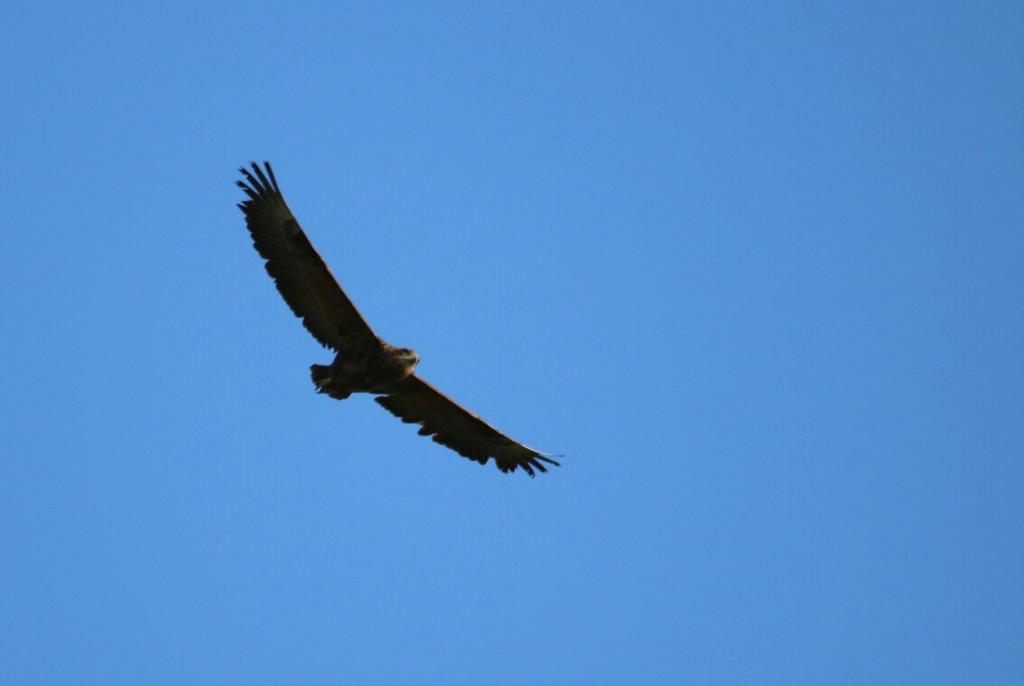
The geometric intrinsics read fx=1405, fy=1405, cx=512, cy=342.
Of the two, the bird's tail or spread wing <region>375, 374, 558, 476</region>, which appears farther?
spread wing <region>375, 374, 558, 476</region>

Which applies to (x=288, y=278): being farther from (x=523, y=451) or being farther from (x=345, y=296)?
(x=523, y=451)

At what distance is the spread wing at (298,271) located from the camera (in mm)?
20141

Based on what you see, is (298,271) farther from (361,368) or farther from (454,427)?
(454,427)

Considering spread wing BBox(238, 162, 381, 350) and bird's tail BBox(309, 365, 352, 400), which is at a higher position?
spread wing BBox(238, 162, 381, 350)

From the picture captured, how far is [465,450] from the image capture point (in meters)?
22.4

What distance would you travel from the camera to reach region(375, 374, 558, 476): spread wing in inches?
843

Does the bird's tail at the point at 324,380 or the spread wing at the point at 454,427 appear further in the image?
the spread wing at the point at 454,427

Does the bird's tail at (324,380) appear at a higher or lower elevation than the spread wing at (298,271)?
lower

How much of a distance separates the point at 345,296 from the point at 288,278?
0.98m

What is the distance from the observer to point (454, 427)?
72.6ft

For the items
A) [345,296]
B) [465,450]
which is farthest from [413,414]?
[345,296]

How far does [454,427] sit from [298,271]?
12.1 feet

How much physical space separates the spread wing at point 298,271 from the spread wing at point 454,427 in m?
1.19

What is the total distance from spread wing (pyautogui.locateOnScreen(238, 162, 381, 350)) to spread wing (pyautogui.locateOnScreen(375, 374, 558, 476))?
1191mm
